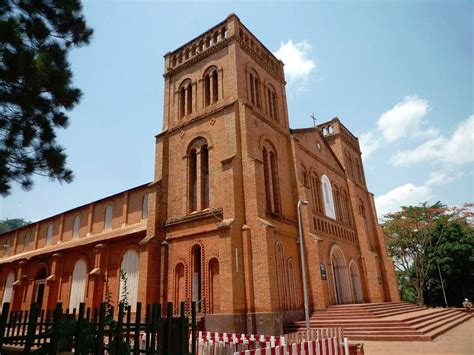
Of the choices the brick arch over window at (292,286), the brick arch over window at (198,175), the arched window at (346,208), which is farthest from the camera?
the arched window at (346,208)

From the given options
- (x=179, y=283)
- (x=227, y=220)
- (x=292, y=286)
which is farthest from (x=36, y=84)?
(x=292, y=286)

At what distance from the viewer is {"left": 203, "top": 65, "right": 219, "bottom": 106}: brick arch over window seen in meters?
19.3

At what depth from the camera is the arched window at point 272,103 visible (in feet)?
69.0

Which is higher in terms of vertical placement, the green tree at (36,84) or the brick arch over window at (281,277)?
the green tree at (36,84)

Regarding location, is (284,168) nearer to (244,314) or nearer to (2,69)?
(244,314)

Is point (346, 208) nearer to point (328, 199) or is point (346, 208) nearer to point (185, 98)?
point (328, 199)

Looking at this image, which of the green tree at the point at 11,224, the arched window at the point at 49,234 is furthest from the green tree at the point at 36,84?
the green tree at the point at 11,224

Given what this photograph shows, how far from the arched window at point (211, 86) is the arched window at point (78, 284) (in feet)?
45.7

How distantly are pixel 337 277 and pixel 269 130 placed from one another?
420 inches

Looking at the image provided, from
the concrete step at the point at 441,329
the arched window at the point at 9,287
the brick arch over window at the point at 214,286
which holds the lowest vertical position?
the concrete step at the point at 441,329

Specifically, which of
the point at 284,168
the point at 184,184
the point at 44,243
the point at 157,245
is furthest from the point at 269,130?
the point at 44,243

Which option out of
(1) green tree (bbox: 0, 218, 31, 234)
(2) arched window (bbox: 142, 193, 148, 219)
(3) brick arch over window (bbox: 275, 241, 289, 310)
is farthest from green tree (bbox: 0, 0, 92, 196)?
(1) green tree (bbox: 0, 218, 31, 234)

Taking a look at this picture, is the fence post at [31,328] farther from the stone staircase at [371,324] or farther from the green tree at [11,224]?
the green tree at [11,224]

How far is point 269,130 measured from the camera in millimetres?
19297
